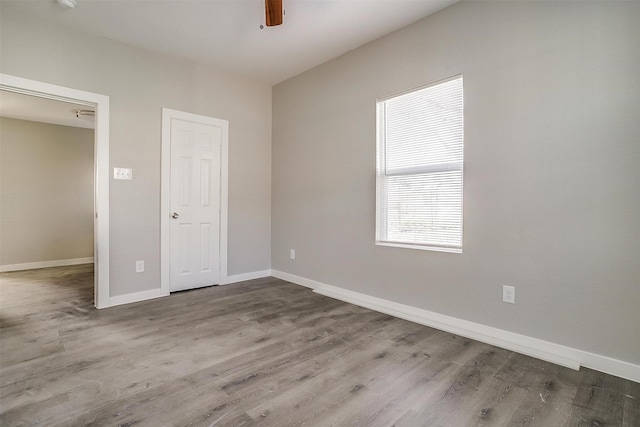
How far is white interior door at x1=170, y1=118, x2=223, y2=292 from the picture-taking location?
12.1 feet

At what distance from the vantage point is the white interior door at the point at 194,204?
369 centimetres

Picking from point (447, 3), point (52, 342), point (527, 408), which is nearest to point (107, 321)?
point (52, 342)

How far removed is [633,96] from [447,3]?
1.53 m

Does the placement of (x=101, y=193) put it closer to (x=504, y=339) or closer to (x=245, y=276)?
(x=245, y=276)

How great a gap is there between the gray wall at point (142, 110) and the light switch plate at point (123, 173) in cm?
5

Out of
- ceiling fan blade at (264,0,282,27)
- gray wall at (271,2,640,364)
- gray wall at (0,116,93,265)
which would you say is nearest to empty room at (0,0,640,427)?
gray wall at (271,2,640,364)

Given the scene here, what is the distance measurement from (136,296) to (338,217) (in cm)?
241

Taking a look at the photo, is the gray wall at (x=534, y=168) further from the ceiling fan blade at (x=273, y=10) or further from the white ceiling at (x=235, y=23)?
the ceiling fan blade at (x=273, y=10)

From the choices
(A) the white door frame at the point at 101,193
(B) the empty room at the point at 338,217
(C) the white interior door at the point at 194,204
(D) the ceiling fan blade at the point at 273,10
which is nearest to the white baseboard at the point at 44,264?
(B) the empty room at the point at 338,217

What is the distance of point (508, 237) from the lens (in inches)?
90.8

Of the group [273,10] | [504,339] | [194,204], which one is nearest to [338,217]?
[194,204]

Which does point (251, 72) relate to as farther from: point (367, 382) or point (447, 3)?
point (367, 382)

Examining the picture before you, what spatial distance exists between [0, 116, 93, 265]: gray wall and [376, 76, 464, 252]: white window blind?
5865 millimetres

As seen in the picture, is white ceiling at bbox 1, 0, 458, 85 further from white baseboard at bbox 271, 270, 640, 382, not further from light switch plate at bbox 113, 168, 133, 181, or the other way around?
white baseboard at bbox 271, 270, 640, 382
